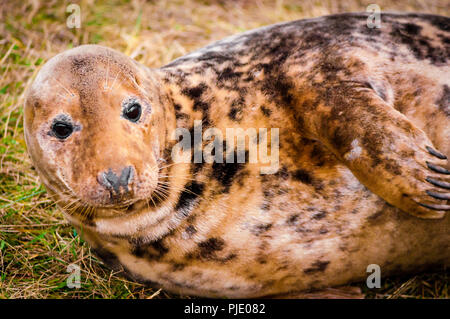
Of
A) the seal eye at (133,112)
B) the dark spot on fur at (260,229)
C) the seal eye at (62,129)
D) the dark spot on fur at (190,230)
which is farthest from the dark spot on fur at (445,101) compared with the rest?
the seal eye at (62,129)

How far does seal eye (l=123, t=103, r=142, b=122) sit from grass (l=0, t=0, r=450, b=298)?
96 cm

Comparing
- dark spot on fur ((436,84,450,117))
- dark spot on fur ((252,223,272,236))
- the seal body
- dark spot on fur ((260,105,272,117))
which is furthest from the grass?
dark spot on fur ((260,105,272,117))

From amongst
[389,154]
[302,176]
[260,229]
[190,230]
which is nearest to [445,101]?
[389,154]

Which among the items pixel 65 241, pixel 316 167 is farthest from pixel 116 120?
pixel 65 241

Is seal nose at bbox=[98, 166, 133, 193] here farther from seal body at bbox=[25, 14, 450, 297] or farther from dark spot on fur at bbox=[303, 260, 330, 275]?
dark spot on fur at bbox=[303, 260, 330, 275]

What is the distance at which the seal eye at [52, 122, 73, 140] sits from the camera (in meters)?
2.13

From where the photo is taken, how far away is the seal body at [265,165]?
2.26m

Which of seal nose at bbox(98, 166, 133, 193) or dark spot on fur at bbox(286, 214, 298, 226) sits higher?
seal nose at bbox(98, 166, 133, 193)

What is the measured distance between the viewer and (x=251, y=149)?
246 centimetres

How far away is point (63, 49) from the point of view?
14.8ft

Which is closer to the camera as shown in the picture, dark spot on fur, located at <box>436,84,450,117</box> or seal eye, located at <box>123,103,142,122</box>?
seal eye, located at <box>123,103,142,122</box>

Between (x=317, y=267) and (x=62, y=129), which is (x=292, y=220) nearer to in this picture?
(x=317, y=267)
